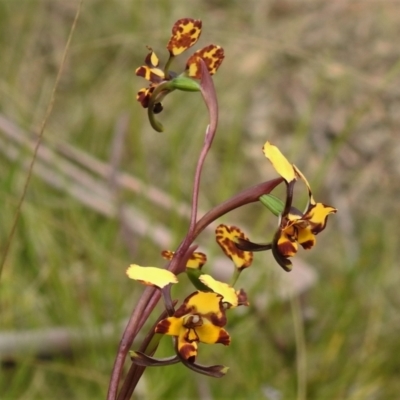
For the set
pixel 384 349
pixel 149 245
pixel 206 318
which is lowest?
pixel 206 318

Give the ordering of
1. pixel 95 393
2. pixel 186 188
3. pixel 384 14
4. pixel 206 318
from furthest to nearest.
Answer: pixel 384 14
pixel 186 188
pixel 95 393
pixel 206 318

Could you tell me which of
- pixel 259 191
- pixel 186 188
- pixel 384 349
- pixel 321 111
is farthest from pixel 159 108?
pixel 321 111

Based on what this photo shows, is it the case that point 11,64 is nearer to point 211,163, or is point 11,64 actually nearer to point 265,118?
point 211,163

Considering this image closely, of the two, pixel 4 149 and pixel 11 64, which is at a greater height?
pixel 11 64

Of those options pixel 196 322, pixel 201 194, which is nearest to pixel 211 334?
pixel 196 322

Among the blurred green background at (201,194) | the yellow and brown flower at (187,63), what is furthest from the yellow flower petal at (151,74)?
the blurred green background at (201,194)

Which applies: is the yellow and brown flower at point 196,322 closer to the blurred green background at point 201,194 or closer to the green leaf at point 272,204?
the green leaf at point 272,204

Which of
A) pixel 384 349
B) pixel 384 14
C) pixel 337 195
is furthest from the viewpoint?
pixel 384 14

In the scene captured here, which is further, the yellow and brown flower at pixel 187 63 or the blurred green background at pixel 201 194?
the blurred green background at pixel 201 194
